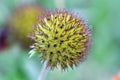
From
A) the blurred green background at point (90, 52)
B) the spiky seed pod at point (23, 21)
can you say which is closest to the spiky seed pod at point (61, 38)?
the blurred green background at point (90, 52)

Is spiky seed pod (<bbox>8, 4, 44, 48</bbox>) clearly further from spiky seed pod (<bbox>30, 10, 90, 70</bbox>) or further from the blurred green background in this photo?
spiky seed pod (<bbox>30, 10, 90, 70</bbox>)

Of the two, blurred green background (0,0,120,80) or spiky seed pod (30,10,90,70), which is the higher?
blurred green background (0,0,120,80)

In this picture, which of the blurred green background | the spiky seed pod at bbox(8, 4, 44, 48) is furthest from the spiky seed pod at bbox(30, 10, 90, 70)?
the spiky seed pod at bbox(8, 4, 44, 48)

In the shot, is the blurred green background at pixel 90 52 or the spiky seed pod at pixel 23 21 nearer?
the blurred green background at pixel 90 52

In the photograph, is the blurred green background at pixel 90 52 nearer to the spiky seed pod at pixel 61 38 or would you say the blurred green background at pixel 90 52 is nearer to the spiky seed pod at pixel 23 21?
the spiky seed pod at pixel 23 21

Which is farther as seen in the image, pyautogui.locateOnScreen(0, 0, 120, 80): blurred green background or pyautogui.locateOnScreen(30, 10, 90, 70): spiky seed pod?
pyautogui.locateOnScreen(0, 0, 120, 80): blurred green background

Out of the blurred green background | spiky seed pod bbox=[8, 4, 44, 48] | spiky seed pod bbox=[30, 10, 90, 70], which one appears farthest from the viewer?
spiky seed pod bbox=[8, 4, 44, 48]
